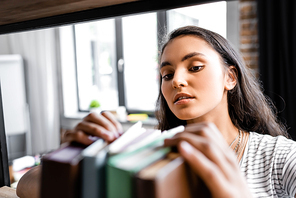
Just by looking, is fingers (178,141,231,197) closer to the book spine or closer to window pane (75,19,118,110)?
the book spine

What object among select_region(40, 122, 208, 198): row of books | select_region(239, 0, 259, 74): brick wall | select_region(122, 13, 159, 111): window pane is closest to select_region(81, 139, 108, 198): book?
select_region(40, 122, 208, 198): row of books

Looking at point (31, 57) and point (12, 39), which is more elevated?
point (12, 39)

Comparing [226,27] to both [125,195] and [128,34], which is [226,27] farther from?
[125,195]

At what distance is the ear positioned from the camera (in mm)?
965

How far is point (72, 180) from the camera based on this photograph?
192 mm

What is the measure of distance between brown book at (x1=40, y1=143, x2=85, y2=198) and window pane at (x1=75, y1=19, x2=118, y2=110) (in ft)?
12.2

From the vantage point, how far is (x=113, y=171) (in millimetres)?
187

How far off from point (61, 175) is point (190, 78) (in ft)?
1.75

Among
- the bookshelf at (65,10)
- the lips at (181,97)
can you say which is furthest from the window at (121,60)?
the bookshelf at (65,10)

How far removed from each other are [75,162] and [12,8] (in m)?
0.25

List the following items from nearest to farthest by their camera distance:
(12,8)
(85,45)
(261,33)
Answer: (12,8) → (261,33) → (85,45)

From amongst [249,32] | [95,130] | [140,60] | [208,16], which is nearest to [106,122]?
[95,130]

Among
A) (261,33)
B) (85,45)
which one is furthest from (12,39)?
(261,33)

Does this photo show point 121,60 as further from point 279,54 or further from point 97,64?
point 279,54
